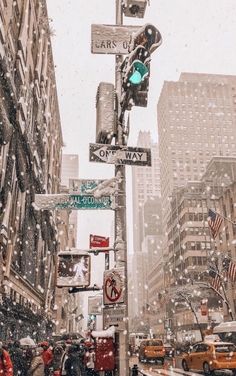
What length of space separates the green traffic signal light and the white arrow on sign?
3.54ft

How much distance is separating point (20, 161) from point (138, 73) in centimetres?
1812

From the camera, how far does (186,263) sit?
8594cm

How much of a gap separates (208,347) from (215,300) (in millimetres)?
60302

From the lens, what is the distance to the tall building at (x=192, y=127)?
530 feet

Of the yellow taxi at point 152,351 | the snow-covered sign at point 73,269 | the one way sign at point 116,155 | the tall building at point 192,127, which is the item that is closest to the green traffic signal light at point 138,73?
the one way sign at point 116,155

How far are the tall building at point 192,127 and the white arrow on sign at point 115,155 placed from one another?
458ft

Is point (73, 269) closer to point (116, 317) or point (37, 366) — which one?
point (116, 317)

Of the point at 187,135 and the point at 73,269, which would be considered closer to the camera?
the point at 73,269

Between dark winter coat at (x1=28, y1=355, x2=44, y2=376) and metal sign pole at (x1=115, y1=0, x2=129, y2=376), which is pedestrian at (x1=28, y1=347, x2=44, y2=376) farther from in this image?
metal sign pole at (x1=115, y1=0, x2=129, y2=376)

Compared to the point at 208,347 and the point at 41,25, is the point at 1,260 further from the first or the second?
the point at 41,25

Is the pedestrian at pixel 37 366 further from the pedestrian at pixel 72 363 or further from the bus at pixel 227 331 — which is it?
the bus at pixel 227 331

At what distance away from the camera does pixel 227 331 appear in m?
30.9

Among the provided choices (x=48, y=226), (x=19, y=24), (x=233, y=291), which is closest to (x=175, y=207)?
(x=233, y=291)

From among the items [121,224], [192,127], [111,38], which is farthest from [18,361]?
[192,127]
